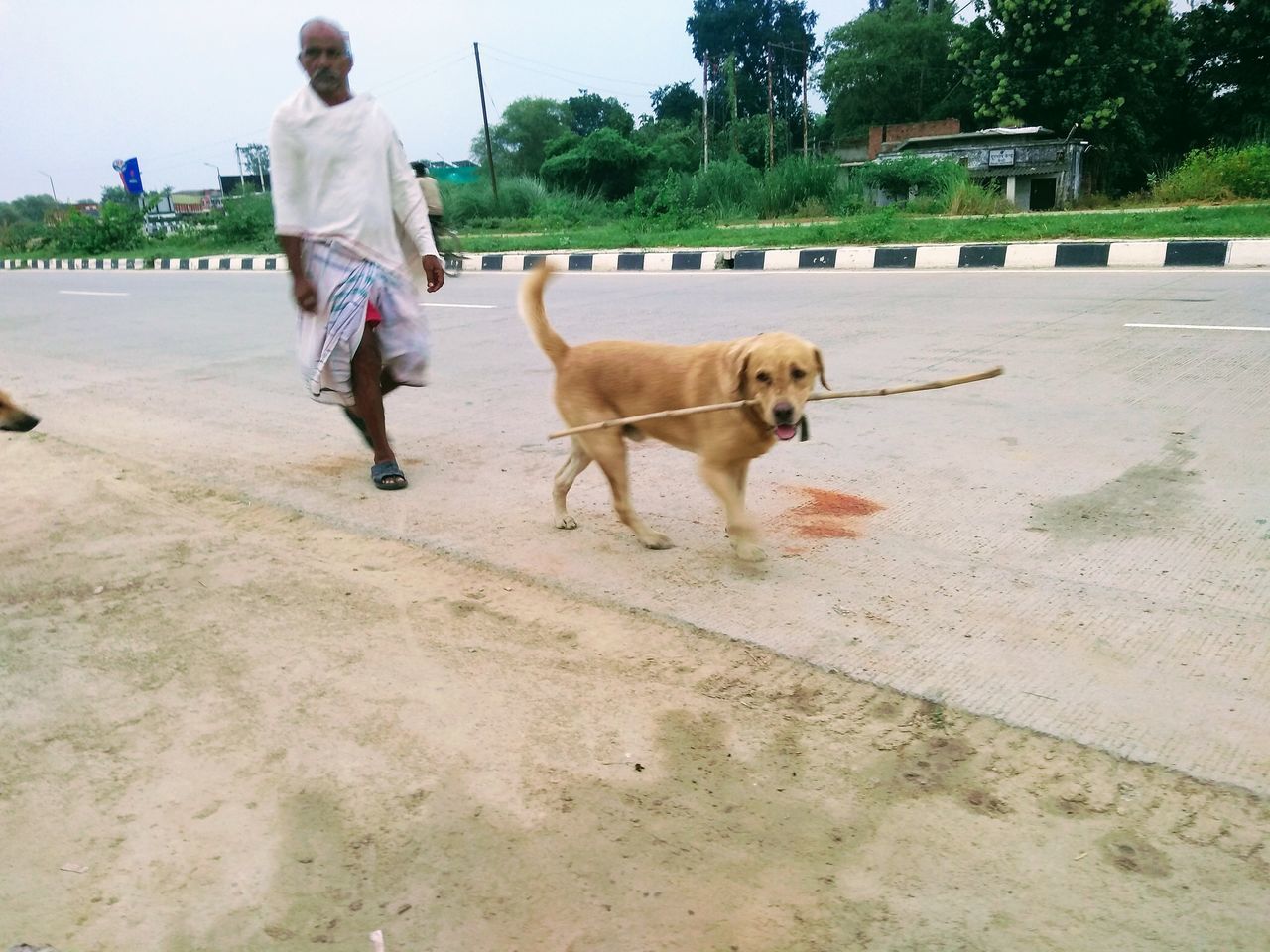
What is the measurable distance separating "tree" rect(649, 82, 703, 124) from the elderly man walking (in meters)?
54.4

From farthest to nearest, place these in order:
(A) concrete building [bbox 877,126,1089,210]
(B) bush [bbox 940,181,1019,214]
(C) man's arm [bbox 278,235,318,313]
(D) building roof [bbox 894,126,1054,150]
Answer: (D) building roof [bbox 894,126,1054,150], (A) concrete building [bbox 877,126,1089,210], (B) bush [bbox 940,181,1019,214], (C) man's arm [bbox 278,235,318,313]

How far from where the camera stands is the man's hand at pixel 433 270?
4.38 meters

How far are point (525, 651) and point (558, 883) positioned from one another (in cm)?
94

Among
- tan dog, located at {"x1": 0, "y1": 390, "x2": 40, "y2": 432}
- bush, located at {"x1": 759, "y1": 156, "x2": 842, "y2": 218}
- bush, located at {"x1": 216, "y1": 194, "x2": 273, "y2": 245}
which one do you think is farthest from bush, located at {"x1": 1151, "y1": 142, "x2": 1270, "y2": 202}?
bush, located at {"x1": 216, "y1": 194, "x2": 273, "y2": 245}

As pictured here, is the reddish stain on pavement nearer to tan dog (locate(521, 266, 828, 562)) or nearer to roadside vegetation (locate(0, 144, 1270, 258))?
tan dog (locate(521, 266, 828, 562))

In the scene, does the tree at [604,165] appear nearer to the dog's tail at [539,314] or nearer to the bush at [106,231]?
the bush at [106,231]

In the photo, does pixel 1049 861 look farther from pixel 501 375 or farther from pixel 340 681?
pixel 501 375

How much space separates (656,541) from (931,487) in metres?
1.12

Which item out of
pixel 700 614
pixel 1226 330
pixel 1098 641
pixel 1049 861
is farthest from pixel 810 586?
pixel 1226 330

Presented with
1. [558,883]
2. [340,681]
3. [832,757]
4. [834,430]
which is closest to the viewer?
[558,883]

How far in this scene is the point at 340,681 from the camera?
2.54m

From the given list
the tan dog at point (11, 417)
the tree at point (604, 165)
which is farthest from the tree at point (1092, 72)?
the tan dog at point (11, 417)

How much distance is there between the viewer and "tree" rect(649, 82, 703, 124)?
56.2 meters

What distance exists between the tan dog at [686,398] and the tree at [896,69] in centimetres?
4309
